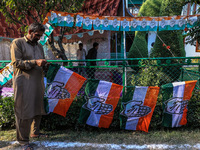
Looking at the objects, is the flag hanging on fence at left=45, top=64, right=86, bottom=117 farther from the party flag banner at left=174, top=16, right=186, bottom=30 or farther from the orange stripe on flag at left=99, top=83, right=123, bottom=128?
the party flag banner at left=174, top=16, right=186, bottom=30

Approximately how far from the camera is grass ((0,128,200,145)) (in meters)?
2.66

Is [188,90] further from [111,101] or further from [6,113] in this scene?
[6,113]

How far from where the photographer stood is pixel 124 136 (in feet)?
9.34

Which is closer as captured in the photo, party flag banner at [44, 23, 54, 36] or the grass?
the grass

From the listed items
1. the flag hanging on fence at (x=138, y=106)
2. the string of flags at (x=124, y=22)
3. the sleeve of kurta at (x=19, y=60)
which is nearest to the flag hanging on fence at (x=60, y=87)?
the sleeve of kurta at (x=19, y=60)

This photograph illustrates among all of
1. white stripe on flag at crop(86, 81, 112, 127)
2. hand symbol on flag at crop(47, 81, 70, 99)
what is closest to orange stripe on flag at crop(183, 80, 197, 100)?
white stripe on flag at crop(86, 81, 112, 127)

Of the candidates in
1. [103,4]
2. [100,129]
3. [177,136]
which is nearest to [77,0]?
[103,4]

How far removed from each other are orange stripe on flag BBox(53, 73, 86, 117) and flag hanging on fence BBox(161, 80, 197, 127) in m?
1.51

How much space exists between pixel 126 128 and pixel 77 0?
11.8 ft

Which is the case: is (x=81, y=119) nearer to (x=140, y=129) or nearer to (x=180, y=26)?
(x=140, y=129)

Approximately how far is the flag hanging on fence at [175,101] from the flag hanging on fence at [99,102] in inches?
33.8

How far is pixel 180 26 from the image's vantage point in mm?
3988

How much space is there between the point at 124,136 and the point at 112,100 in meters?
0.68

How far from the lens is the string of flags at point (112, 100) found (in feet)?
9.21
